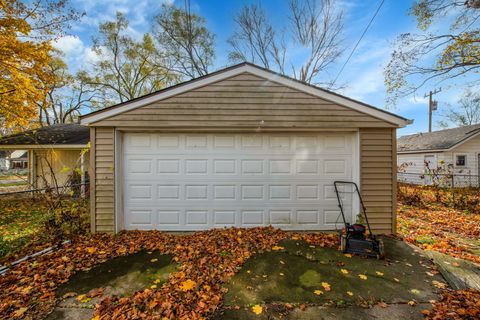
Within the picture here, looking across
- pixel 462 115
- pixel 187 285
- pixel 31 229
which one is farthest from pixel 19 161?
pixel 462 115

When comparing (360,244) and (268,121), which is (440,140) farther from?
(268,121)

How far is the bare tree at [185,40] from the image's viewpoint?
51.5 feet

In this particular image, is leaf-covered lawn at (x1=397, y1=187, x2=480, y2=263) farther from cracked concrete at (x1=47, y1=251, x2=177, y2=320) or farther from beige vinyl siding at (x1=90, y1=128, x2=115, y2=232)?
beige vinyl siding at (x1=90, y1=128, x2=115, y2=232)

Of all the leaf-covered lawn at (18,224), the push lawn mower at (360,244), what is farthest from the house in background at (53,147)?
the push lawn mower at (360,244)

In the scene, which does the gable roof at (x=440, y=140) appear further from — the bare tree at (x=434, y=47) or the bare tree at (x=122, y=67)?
the bare tree at (x=122, y=67)

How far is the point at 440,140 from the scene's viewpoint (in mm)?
15078

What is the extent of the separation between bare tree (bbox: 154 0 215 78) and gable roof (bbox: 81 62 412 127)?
12.5 metres

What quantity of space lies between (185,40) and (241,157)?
14.8 m

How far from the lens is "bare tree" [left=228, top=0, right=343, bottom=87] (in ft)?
44.1

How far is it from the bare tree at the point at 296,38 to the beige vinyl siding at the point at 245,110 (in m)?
10.6

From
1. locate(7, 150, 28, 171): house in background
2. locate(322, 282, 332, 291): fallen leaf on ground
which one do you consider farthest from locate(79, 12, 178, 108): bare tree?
locate(7, 150, 28, 171): house in background

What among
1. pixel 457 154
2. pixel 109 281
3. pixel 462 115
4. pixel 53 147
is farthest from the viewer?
pixel 462 115

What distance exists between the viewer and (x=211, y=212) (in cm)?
499

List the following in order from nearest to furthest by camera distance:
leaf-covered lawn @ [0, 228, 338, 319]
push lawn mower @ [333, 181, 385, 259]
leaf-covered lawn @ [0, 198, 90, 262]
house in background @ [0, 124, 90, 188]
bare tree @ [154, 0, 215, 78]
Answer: leaf-covered lawn @ [0, 228, 338, 319] → push lawn mower @ [333, 181, 385, 259] → leaf-covered lawn @ [0, 198, 90, 262] → house in background @ [0, 124, 90, 188] → bare tree @ [154, 0, 215, 78]
